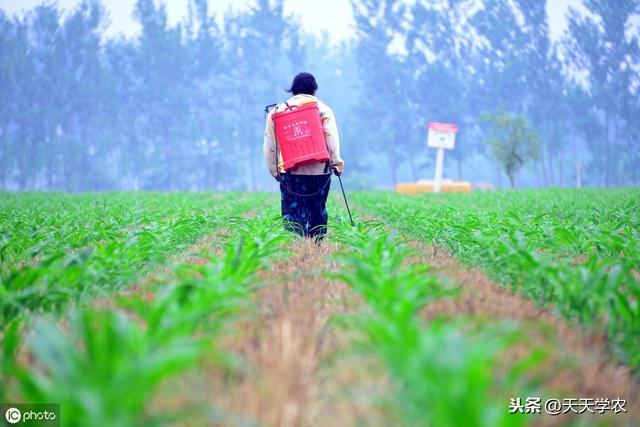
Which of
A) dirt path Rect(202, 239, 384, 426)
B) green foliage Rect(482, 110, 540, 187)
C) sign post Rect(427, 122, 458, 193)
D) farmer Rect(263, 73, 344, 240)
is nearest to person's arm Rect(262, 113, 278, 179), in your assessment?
farmer Rect(263, 73, 344, 240)

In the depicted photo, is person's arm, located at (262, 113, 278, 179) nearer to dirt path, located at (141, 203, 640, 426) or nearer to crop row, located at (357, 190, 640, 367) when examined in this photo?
crop row, located at (357, 190, 640, 367)

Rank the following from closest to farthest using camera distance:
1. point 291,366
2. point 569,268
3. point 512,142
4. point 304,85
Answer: point 291,366 → point 569,268 → point 304,85 → point 512,142

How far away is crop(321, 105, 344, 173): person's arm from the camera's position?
7066mm

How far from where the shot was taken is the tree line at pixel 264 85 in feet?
172

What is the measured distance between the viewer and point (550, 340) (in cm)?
295

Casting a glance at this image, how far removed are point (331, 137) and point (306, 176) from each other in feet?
1.82

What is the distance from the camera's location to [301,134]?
6.86 m

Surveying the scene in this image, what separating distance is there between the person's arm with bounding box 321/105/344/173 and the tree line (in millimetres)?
41243

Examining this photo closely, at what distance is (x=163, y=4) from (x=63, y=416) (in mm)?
60767

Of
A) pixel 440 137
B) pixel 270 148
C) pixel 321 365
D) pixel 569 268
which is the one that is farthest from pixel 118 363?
pixel 440 137

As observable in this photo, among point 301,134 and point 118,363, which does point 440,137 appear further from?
point 118,363

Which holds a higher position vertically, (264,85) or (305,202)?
(264,85)

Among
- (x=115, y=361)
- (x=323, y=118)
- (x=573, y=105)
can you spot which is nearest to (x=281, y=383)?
(x=115, y=361)

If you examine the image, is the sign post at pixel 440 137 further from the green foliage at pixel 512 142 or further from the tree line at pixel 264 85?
the tree line at pixel 264 85
